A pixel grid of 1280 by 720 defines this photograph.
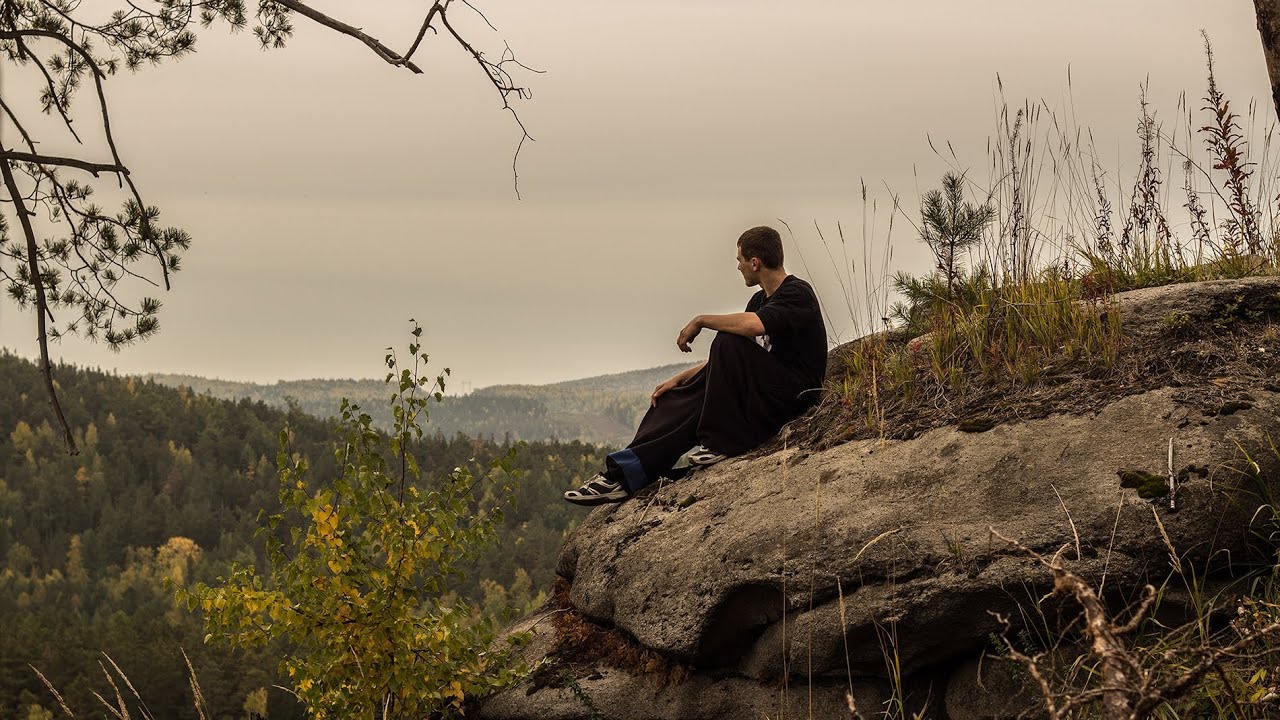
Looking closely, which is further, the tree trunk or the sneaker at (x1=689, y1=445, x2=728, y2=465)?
the sneaker at (x1=689, y1=445, x2=728, y2=465)

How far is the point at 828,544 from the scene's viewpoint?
4.98 metres

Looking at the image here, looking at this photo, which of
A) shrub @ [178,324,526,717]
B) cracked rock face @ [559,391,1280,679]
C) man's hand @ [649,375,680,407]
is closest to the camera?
cracked rock face @ [559,391,1280,679]

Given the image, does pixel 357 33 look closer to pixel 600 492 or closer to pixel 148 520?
pixel 600 492

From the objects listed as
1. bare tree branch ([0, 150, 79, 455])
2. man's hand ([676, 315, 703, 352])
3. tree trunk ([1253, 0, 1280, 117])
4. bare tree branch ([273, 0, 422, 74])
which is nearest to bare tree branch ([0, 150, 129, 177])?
bare tree branch ([0, 150, 79, 455])

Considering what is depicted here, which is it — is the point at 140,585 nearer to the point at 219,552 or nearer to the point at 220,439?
the point at 219,552

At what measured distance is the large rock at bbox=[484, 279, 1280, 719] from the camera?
176 inches

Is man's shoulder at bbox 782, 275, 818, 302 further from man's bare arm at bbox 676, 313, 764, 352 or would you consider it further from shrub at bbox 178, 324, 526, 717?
shrub at bbox 178, 324, 526, 717

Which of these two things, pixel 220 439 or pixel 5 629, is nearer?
pixel 5 629

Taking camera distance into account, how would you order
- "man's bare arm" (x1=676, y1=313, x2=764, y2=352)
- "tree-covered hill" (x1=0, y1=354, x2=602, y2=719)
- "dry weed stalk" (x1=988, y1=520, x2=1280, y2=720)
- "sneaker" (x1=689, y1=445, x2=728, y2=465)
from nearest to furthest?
"dry weed stalk" (x1=988, y1=520, x2=1280, y2=720) → "man's bare arm" (x1=676, y1=313, x2=764, y2=352) → "sneaker" (x1=689, y1=445, x2=728, y2=465) → "tree-covered hill" (x1=0, y1=354, x2=602, y2=719)

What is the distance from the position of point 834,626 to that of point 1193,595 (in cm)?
141

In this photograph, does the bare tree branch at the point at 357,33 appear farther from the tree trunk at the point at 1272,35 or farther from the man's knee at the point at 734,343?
the tree trunk at the point at 1272,35

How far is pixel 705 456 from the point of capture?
637 centimetres

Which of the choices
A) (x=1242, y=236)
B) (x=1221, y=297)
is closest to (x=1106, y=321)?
(x=1221, y=297)

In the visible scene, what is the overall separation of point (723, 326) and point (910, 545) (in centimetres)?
168
